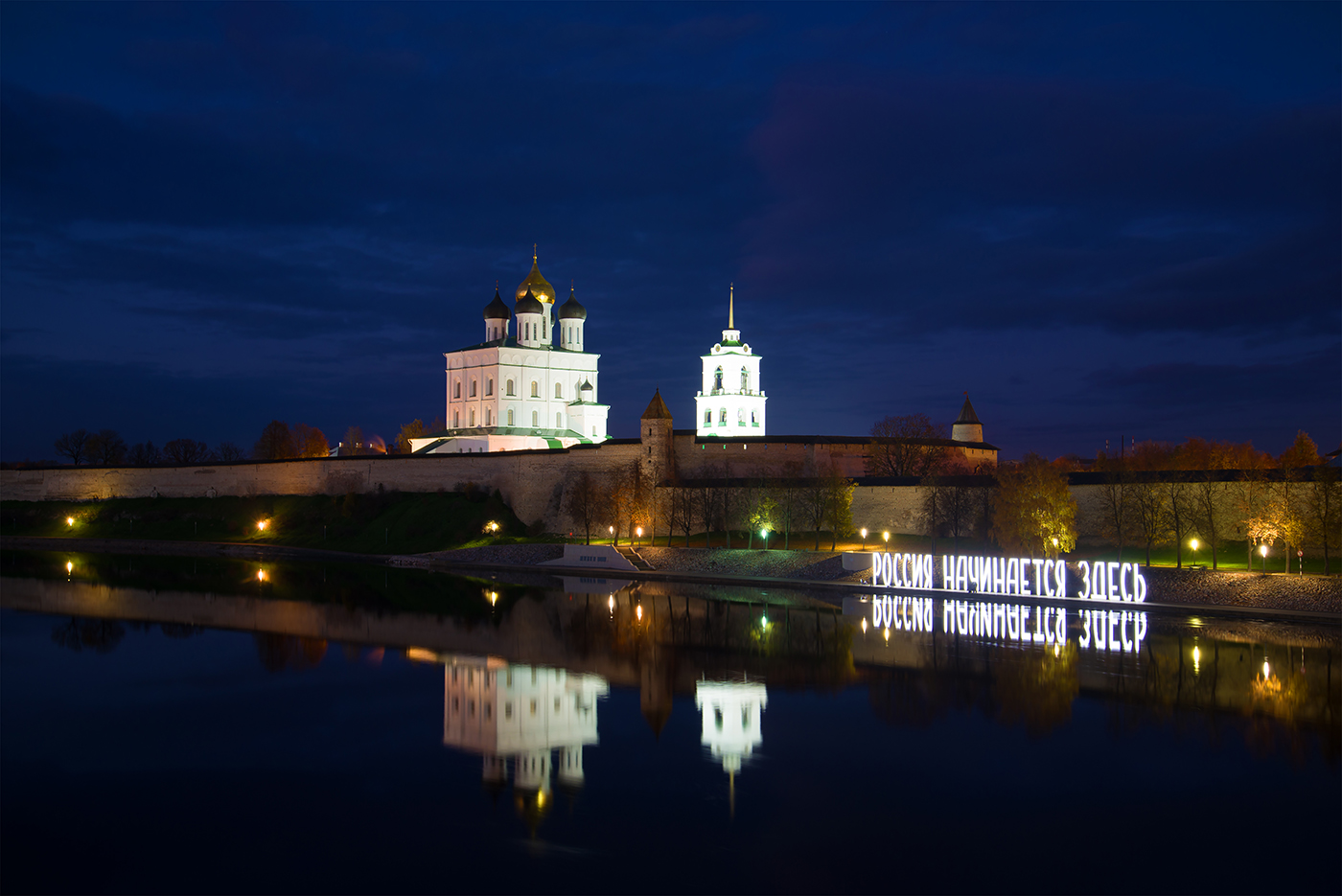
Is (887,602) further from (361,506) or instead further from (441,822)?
(361,506)

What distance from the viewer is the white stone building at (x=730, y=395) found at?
52281 mm

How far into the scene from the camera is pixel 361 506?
1780 inches

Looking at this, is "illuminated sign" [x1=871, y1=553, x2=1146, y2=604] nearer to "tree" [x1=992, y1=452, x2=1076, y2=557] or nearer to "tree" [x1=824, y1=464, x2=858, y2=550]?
"tree" [x1=992, y1=452, x2=1076, y2=557]

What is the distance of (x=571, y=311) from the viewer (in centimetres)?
5484

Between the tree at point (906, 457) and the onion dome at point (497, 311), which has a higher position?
the onion dome at point (497, 311)

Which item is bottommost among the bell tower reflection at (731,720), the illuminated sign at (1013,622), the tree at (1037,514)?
the bell tower reflection at (731,720)

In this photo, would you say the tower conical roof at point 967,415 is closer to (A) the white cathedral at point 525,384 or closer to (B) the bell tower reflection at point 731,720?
(A) the white cathedral at point 525,384

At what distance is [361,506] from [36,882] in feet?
123

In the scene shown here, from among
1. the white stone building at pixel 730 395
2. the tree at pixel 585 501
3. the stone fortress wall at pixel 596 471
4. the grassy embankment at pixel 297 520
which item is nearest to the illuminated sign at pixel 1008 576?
the stone fortress wall at pixel 596 471

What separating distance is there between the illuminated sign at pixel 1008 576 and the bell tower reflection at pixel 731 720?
12.0 metres

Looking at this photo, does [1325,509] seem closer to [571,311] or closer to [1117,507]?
[1117,507]

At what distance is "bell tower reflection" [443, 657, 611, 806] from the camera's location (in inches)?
452

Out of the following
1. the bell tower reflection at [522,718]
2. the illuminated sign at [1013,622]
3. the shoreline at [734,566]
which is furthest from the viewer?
the shoreline at [734,566]

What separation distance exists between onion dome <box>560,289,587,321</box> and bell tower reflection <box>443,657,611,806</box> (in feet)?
125
